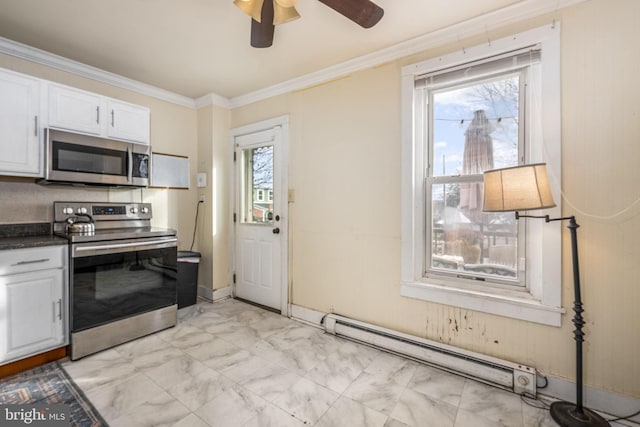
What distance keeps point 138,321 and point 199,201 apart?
1.61 meters

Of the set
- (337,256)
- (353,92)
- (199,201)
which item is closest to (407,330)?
(337,256)

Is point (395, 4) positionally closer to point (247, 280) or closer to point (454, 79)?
point (454, 79)

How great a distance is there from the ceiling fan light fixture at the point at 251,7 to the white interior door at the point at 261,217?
158 centimetres

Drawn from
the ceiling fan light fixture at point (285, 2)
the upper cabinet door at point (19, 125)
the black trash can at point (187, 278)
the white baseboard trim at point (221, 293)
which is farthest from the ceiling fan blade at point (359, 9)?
the white baseboard trim at point (221, 293)

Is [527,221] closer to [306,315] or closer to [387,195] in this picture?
[387,195]

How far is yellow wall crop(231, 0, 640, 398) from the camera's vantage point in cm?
163

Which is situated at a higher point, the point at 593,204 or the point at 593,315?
the point at 593,204

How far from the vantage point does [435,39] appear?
218 centimetres

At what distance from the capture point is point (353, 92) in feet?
8.56

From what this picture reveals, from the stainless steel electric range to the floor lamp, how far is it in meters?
2.67

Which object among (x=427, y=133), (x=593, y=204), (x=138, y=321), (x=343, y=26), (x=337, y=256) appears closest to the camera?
(x=593, y=204)

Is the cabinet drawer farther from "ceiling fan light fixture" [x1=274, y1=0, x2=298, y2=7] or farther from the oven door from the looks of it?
"ceiling fan light fixture" [x1=274, y1=0, x2=298, y2=7]

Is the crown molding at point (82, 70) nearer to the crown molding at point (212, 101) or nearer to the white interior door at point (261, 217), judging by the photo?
the crown molding at point (212, 101)

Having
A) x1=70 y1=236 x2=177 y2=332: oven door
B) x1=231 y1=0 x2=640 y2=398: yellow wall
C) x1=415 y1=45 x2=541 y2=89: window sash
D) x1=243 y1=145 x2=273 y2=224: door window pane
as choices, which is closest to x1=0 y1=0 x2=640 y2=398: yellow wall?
x1=231 y1=0 x2=640 y2=398: yellow wall
